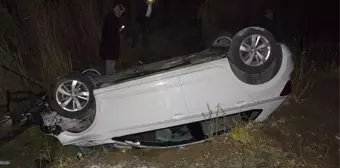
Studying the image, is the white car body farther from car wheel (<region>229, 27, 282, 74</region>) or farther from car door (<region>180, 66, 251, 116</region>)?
car wheel (<region>229, 27, 282, 74</region>)

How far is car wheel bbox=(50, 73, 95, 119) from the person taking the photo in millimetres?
4520

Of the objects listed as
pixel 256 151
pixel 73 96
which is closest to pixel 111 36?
pixel 73 96

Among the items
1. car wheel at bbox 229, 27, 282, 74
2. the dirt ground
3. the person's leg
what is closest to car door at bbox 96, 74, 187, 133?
the dirt ground

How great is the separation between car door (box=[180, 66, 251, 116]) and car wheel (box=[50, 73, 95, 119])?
48.7 inches

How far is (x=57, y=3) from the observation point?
28.5 feet

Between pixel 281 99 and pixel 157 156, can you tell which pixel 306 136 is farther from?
pixel 157 156

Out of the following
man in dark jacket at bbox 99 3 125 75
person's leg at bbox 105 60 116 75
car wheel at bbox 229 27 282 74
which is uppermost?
man in dark jacket at bbox 99 3 125 75

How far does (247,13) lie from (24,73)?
22.7 feet

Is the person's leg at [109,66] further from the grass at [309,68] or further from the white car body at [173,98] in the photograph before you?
the grass at [309,68]

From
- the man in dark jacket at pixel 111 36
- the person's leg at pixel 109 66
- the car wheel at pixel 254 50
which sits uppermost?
the man in dark jacket at pixel 111 36

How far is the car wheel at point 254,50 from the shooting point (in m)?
4.41

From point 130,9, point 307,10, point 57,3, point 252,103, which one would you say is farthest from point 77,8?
point 307,10

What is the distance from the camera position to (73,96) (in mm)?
4594

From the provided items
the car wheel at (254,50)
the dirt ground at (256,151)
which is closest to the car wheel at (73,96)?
the dirt ground at (256,151)
